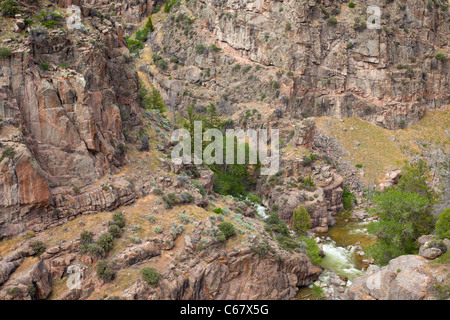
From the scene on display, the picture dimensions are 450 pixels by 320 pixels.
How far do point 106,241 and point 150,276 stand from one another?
382 centimetres

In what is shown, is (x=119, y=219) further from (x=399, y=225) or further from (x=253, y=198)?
(x=253, y=198)

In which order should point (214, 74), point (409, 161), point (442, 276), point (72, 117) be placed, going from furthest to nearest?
1. point (214, 74)
2. point (409, 161)
3. point (72, 117)
4. point (442, 276)

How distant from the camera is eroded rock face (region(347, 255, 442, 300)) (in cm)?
2259

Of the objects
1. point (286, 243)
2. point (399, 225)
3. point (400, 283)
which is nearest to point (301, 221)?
point (286, 243)

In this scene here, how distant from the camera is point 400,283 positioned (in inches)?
923

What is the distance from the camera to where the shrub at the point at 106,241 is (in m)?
24.4

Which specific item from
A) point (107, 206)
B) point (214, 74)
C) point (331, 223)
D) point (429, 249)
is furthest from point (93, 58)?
point (214, 74)

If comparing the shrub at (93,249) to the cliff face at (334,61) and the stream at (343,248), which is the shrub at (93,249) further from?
the cliff face at (334,61)

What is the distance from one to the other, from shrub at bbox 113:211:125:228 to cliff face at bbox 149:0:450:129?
42.6 meters

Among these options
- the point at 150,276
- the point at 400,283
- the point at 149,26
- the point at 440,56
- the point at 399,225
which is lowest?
the point at 400,283

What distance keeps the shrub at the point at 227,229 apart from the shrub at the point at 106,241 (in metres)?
8.58

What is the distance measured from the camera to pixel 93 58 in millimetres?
29406

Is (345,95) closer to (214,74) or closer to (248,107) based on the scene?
(248,107)
